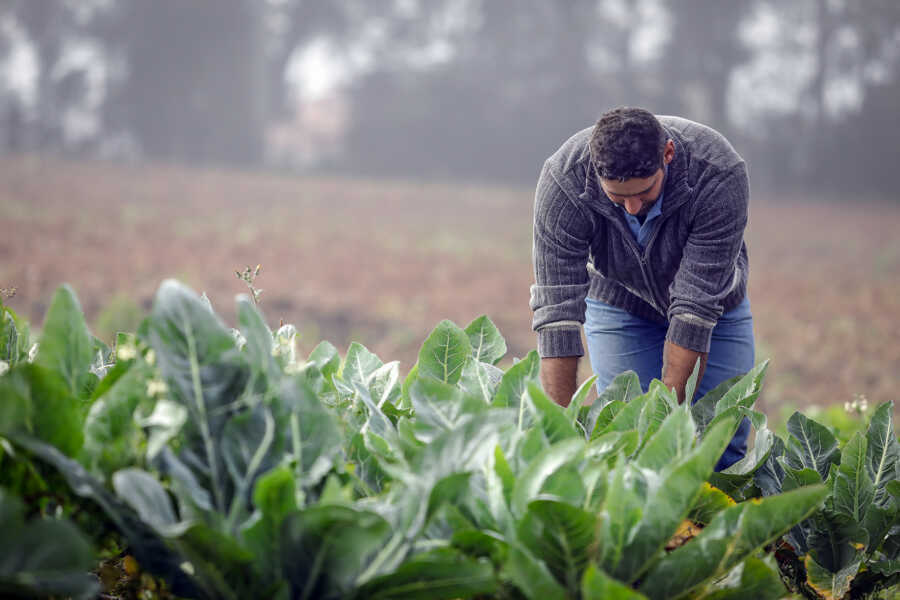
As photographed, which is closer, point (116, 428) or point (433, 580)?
point (433, 580)

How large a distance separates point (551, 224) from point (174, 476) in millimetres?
2096

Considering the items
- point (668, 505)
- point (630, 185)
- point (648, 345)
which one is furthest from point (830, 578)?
point (648, 345)

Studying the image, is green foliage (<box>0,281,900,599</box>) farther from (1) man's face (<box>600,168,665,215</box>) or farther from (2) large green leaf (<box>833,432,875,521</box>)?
(1) man's face (<box>600,168,665,215</box>)

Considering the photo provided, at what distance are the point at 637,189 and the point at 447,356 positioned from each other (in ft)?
3.69

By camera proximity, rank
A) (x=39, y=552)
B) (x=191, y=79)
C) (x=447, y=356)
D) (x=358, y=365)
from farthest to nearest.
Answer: (x=191, y=79), (x=358, y=365), (x=447, y=356), (x=39, y=552)

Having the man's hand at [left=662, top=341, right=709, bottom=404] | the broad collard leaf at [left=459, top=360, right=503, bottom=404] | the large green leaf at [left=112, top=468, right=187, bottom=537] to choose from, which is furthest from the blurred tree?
the large green leaf at [left=112, top=468, right=187, bottom=537]

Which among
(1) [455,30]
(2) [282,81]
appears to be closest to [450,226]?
(1) [455,30]

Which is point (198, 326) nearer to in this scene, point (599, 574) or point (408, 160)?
point (599, 574)

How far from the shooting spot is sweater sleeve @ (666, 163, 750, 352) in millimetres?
3061

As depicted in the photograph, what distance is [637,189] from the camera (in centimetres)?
288

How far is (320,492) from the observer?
1.56 metres

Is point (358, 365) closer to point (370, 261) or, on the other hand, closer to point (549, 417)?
point (549, 417)

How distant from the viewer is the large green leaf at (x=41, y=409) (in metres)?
1.37

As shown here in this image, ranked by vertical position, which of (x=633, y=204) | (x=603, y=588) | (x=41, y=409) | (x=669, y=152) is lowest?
(x=603, y=588)
